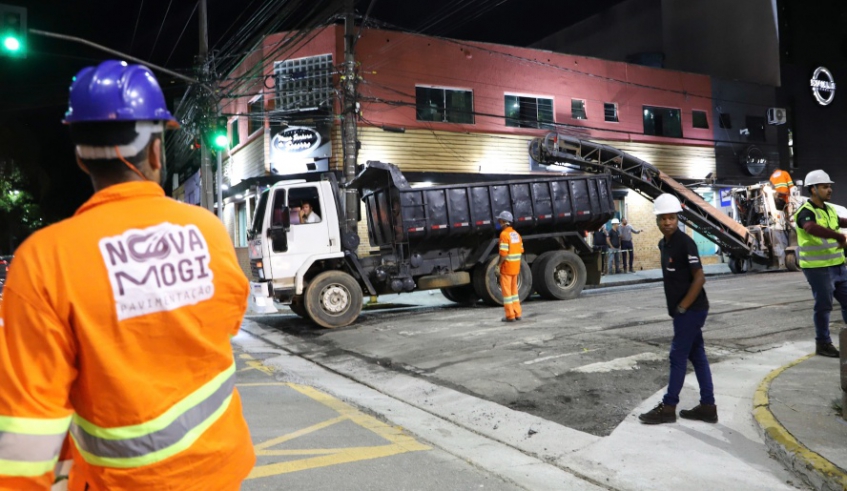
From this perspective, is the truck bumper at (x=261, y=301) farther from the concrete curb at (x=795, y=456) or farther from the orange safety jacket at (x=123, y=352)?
the orange safety jacket at (x=123, y=352)

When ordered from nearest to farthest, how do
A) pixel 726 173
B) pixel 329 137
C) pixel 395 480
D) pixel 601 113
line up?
pixel 395 480 < pixel 329 137 < pixel 601 113 < pixel 726 173

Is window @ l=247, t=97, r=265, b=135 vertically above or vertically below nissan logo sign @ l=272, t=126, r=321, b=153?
above

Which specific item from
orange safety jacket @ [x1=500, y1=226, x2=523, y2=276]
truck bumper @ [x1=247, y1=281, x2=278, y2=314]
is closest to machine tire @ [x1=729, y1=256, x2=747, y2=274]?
orange safety jacket @ [x1=500, y1=226, x2=523, y2=276]

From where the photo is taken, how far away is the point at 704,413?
211 inches

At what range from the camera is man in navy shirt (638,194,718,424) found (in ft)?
17.5

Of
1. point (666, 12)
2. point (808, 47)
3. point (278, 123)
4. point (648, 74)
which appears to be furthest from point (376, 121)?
point (808, 47)

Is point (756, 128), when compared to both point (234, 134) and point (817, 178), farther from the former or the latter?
point (817, 178)

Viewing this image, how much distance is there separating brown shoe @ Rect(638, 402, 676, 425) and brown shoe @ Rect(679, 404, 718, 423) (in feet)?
0.50

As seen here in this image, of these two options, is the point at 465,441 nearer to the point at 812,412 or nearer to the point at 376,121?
the point at 812,412

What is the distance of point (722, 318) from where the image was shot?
10.3m

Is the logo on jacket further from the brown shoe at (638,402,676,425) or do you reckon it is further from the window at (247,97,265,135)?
the window at (247,97,265,135)

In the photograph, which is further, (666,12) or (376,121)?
(666,12)

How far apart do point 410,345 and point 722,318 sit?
495 cm

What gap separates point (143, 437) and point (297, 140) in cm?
1954
